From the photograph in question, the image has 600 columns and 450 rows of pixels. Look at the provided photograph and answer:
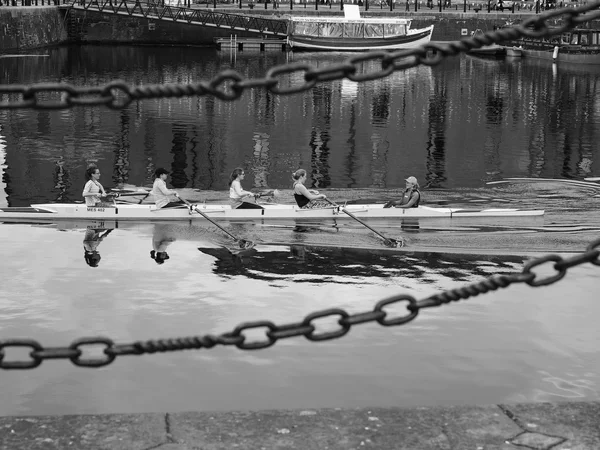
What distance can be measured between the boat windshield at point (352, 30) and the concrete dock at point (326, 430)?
66.1m

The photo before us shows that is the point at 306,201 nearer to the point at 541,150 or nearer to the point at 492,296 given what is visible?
the point at 492,296

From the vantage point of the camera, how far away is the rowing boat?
18.1 meters

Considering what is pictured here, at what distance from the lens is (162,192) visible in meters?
18.0

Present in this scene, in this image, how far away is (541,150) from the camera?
30.1m

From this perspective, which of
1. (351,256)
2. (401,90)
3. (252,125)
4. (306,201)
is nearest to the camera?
(351,256)

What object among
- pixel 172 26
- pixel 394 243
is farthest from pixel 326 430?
pixel 172 26

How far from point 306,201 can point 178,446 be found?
14.0m

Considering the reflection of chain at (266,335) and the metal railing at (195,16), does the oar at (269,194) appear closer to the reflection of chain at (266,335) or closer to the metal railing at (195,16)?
the reflection of chain at (266,335)

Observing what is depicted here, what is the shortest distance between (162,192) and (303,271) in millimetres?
3960

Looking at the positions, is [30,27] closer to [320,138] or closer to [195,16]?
[195,16]

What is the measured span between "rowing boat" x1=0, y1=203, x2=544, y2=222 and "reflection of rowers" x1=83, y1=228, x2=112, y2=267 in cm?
47

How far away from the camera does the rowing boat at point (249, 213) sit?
18.1 meters

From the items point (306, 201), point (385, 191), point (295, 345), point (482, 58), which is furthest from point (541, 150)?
point (482, 58)

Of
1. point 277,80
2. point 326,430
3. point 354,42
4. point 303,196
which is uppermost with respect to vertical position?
point 354,42
